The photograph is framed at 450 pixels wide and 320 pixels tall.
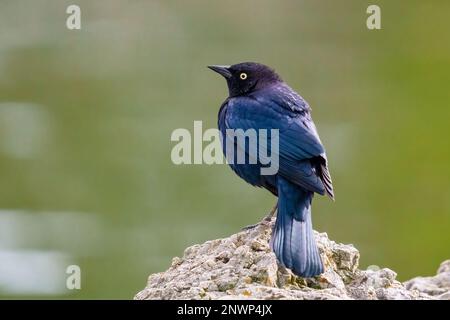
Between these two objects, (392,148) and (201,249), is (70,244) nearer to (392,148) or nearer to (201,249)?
(392,148)

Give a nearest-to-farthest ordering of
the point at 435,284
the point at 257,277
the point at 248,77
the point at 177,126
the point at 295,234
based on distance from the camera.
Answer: the point at 257,277 → the point at 295,234 → the point at 435,284 → the point at 248,77 → the point at 177,126

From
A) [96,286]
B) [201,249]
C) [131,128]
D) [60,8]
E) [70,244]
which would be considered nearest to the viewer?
[201,249]

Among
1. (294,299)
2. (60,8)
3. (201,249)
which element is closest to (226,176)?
(60,8)

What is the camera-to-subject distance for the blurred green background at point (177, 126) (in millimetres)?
11773

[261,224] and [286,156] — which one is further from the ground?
[286,156]

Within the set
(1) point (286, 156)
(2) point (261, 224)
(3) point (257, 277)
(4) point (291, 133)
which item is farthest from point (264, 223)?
(3) point (257, 277)

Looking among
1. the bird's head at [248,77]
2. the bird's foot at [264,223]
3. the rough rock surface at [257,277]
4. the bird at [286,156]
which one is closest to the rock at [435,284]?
the rough rock surface at [257,277]

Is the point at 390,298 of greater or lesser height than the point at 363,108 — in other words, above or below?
below

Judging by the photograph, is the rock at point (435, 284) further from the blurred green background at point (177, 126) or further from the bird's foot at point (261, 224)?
the blurred green background at point (177, 126)

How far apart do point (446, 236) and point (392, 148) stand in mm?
2189

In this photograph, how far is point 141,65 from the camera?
56.7 ft

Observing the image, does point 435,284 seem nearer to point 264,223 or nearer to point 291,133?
point 264,223

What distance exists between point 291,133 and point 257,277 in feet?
3.79

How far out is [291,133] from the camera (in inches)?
212
